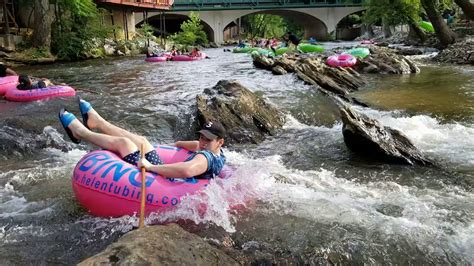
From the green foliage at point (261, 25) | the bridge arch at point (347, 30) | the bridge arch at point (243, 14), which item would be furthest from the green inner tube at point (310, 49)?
A: the green foliage at point (261, 25)

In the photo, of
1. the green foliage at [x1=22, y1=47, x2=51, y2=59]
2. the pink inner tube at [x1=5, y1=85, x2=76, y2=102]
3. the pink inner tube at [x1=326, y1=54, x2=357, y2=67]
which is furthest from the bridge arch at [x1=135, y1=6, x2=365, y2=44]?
the pink inner tube at [x1=5, y1=85, x2=76, y2=102]

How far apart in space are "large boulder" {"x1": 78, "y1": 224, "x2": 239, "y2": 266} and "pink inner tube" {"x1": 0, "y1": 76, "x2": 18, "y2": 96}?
8911mm

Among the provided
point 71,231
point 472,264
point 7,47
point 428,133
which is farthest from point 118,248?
point 7,47

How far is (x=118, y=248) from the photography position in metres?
2.86

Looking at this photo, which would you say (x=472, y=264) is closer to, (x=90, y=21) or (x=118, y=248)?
(x=118, y=248)

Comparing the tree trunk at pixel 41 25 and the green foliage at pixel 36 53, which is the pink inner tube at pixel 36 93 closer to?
the green foliage at pixel 36 53

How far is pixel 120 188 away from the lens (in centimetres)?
428

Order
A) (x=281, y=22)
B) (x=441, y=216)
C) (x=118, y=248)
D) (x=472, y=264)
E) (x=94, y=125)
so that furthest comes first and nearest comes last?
1. (x=281, y=22)
2. (x=94, y=125)
3. (x=441, y=216)
4. (x=472, y=264)
5. (x=118, y=248)

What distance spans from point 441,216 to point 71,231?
3554 millimetres

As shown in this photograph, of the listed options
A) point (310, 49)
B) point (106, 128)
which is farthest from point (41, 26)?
point (106, 128)

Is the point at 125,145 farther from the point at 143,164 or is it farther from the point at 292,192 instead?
the point at 292,192

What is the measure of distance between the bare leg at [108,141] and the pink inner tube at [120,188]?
0.28m

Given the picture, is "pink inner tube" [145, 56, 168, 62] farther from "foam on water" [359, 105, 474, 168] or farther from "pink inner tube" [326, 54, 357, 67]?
"foam on water" [359, 105, 474, 168]

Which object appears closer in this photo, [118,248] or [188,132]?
[118,248]
